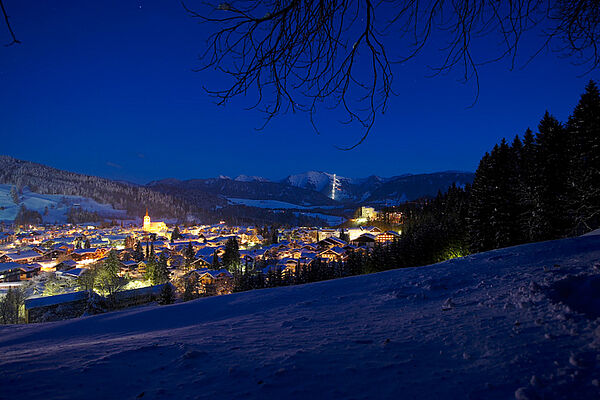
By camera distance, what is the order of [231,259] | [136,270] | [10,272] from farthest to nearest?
1. [136,270]
2. [231,259]
3. [10,272]

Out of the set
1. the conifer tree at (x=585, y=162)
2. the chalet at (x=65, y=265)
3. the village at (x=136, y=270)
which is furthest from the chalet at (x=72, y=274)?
the conifer tree at (x=585, y=162)

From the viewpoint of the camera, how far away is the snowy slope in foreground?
5.16ft

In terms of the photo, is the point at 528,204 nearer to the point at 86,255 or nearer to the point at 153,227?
the point at 86,255

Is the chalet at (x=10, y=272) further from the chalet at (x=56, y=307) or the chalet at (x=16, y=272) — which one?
the chalet at (x=56, y=307)

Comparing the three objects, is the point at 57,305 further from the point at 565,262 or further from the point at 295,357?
the point at 565,262

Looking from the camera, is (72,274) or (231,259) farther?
(231,259)

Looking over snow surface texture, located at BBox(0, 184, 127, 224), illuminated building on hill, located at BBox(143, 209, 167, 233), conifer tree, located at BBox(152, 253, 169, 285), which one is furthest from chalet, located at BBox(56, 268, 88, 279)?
snow surface texture, located at BBox(0, 184, 127, 224)

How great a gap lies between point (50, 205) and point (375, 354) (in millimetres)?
149986

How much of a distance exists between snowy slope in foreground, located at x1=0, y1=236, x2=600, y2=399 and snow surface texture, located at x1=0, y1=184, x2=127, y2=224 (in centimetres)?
13237

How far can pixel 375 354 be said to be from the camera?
2008 millimetres

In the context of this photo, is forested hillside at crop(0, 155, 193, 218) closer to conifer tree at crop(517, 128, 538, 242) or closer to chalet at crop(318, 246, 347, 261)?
chalet at crop(318, 246, 347, 261)

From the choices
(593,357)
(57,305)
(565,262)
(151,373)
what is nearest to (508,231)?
(565,262)

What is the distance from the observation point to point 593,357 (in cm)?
167

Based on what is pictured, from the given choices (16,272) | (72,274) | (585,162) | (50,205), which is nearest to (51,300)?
(72,274)
